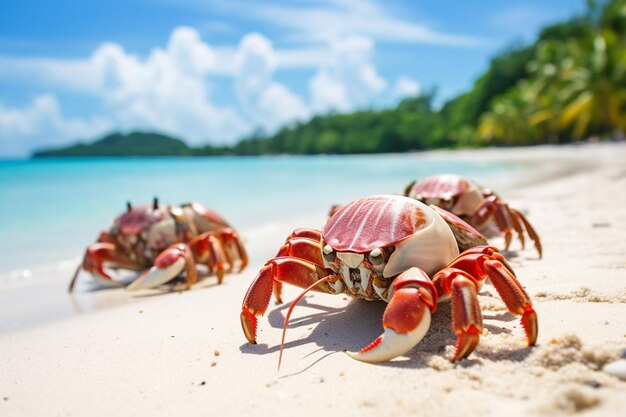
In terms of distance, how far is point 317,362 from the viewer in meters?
2.73

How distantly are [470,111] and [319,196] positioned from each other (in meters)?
61.2

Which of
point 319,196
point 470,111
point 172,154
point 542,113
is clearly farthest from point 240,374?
point 172,154

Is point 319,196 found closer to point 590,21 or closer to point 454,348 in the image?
point 454,348

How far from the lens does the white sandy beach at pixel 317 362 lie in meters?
2.20

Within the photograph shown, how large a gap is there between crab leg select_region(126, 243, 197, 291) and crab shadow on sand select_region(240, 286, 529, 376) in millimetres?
1473

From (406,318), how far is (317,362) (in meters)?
0.62

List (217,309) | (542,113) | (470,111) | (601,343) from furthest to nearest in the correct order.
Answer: (470,111) < (542,113) < (217,309) < (601,343)

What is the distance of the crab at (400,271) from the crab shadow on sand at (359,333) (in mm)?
131

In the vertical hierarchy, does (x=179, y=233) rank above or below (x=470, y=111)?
below

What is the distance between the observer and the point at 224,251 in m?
5.55

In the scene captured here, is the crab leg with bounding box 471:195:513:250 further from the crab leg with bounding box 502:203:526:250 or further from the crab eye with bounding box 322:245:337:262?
the crab eye with bounding box 322:245:337:262

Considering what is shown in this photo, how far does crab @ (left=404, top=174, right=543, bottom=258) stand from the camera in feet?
16.7

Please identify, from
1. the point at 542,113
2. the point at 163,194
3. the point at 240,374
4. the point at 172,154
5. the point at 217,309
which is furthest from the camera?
the point at 172,154

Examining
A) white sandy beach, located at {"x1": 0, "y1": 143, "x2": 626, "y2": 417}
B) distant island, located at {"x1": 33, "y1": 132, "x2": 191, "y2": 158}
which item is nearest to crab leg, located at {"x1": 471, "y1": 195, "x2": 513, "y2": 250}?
white sandy beach, located at {"x1": 0, "y1": 143, "x2": 626, "y2": 417}
